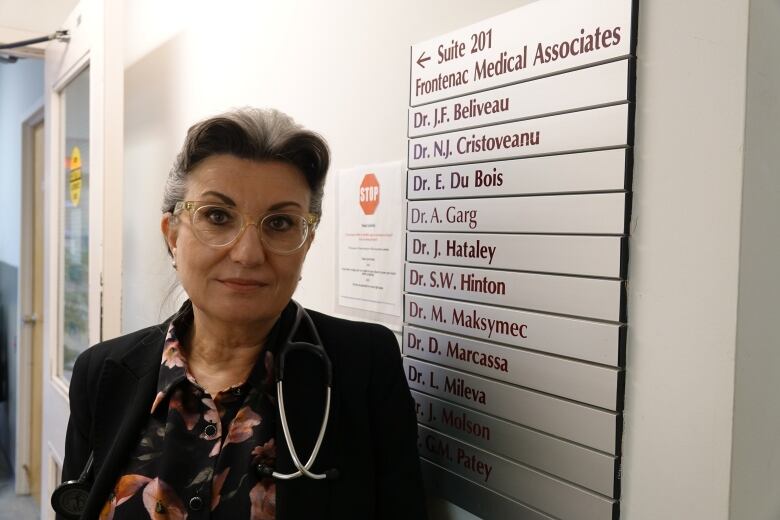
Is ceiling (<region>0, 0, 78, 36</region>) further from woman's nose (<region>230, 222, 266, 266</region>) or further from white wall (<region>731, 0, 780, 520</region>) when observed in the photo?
white wall (<region>731, 0, 780, 520</region>)

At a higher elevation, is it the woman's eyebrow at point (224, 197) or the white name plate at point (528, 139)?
the white name plate at point (528, 139)

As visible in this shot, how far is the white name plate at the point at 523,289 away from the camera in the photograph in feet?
2.62

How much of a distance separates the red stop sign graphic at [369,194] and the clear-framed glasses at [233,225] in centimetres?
23

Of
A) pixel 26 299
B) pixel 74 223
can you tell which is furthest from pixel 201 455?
pixel 26 299

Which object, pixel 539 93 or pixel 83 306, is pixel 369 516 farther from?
pixel 83 306

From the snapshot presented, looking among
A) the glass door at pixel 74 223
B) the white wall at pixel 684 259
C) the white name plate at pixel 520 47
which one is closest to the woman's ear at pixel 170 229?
the white name plate at pixel 520 47

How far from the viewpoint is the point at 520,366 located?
92cm

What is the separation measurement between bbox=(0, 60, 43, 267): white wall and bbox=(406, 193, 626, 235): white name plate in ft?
10.3

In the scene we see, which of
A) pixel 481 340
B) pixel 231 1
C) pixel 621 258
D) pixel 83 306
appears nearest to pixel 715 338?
pixel 621 258

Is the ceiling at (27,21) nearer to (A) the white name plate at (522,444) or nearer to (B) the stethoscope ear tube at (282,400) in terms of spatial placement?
(B) the stethoscope ear tube at (282,400)

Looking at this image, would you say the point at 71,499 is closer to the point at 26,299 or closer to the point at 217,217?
the point at 217,217

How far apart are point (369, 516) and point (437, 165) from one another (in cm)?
58

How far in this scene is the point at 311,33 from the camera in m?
1.41

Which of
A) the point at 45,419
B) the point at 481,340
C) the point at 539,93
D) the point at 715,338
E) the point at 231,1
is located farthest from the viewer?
the point at 45,419
